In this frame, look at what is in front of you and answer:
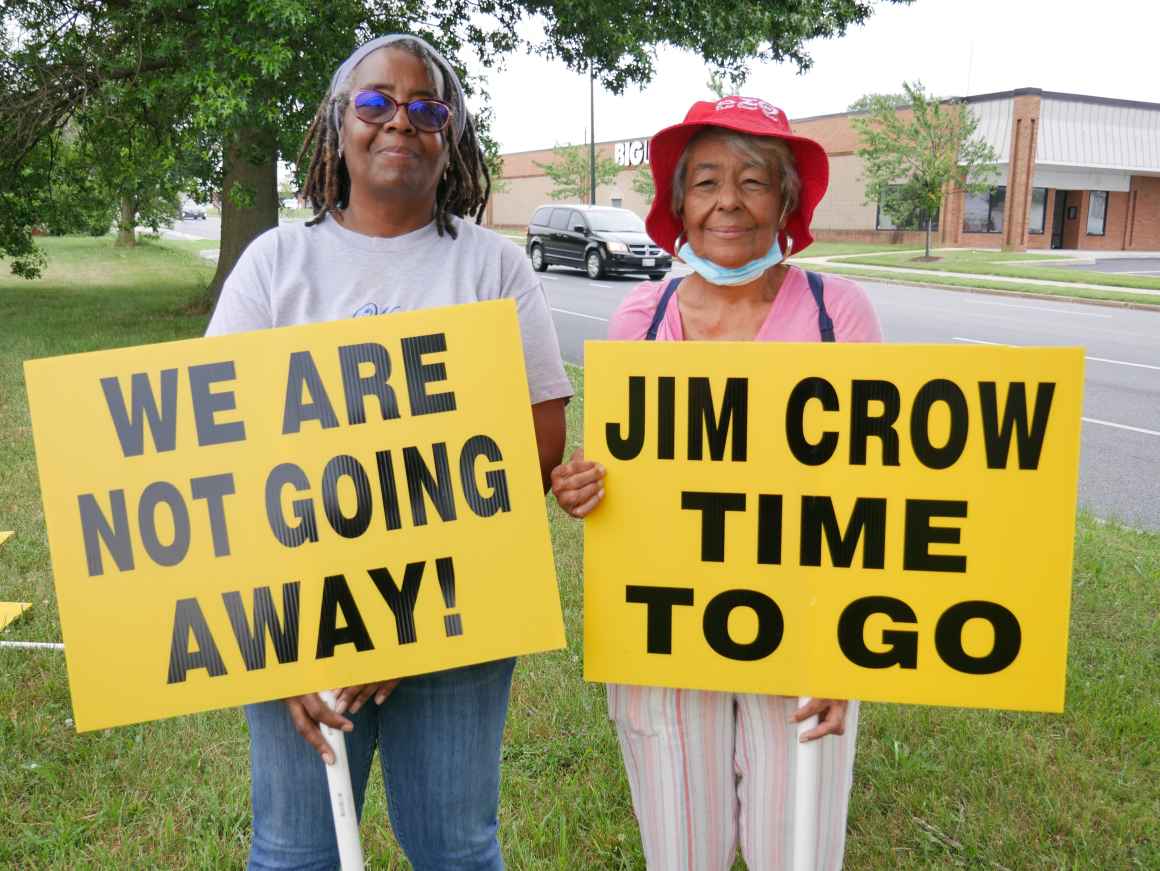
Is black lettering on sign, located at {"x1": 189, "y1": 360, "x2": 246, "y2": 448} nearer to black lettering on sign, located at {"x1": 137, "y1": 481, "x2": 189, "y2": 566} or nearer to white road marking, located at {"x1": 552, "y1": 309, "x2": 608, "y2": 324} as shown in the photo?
black lettering on sign, located at {"x1": 137, "y1": 481, "x2": 189, "y2": 566}

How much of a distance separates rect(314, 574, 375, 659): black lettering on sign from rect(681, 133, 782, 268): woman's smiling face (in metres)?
0.97

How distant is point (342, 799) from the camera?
1771 millimetres

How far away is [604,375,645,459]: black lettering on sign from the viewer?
6.15 ft

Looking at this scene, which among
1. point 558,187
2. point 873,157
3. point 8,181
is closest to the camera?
point 8,181

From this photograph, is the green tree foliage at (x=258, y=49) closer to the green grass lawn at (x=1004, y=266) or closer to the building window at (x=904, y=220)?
the green grass lawn at (x=1004, y=266)

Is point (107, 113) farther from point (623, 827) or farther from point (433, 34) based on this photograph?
point (623, 827)

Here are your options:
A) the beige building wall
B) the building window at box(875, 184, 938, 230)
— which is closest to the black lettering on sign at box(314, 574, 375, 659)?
the building window at box(875, 184, 938, 230)

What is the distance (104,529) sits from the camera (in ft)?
5.71

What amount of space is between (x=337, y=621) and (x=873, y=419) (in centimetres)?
102

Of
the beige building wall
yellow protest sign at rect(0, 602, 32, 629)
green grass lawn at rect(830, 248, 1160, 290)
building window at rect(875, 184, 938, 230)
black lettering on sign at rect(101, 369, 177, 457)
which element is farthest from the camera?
the beige building wall

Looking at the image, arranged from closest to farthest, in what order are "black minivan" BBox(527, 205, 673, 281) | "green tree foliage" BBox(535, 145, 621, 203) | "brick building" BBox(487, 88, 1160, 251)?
1. "black minivan" BBox(527, 205, 673, 281)
2. "brick building" BBox(487, 88, 1160, 251)
3. "green tree foliage" BBox(535, 145, 621, 203)

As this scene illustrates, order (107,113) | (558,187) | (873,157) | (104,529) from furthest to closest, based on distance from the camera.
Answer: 1. (558,187)
2. (873,157)
3. (107,113)
4. (104,529)

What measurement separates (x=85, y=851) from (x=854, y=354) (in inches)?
97.6

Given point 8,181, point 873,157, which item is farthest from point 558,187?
point 8,181
